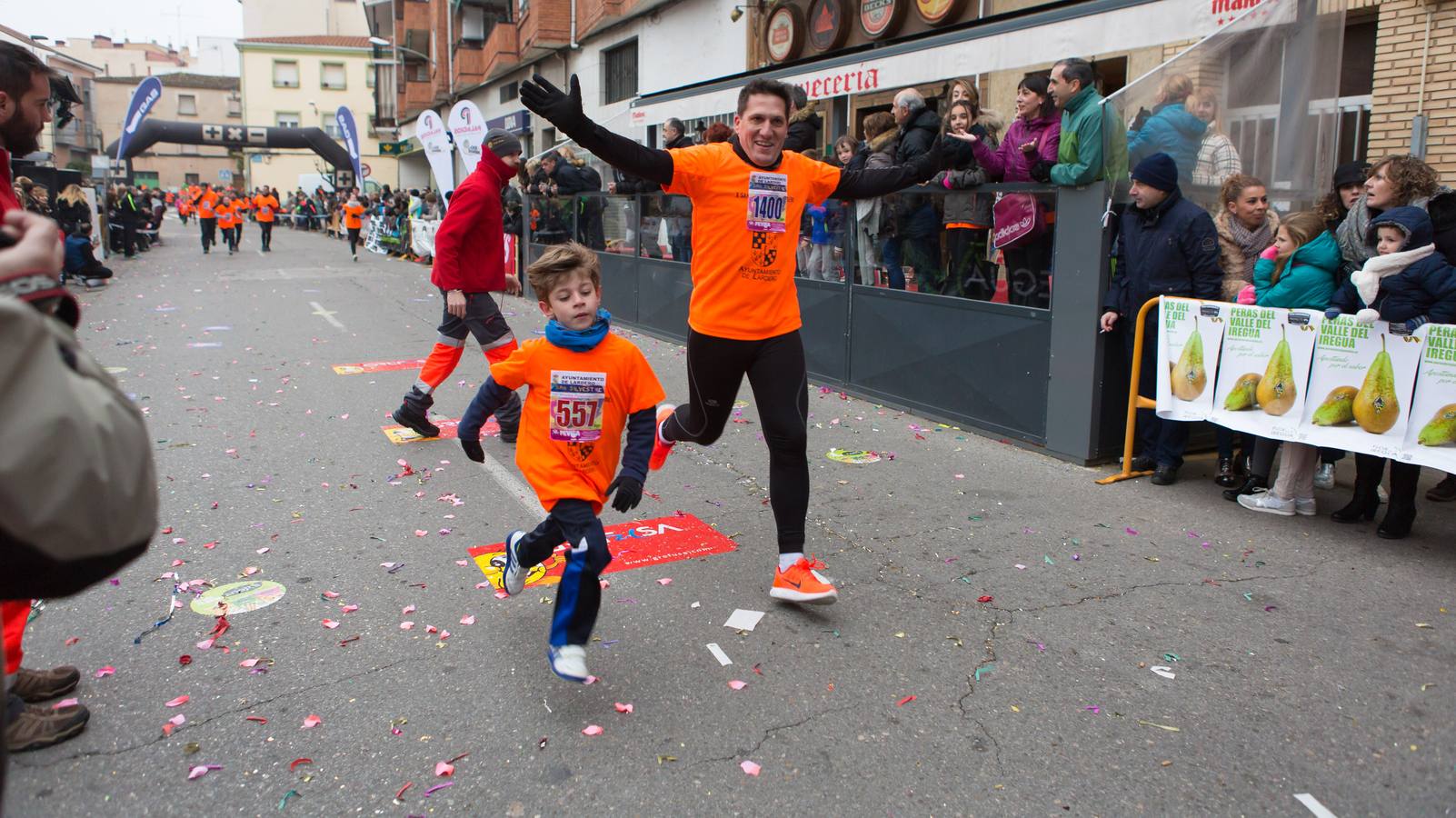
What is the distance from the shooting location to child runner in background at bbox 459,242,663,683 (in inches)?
142

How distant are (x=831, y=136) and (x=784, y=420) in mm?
11751

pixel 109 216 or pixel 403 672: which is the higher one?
pixel 109 216

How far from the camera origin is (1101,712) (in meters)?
3.43

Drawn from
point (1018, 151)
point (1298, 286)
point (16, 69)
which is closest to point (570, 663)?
point (16, 69)

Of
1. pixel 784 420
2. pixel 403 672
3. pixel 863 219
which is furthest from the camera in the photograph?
pixel 863 219

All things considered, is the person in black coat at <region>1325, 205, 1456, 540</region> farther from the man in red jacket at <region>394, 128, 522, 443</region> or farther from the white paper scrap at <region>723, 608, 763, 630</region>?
the man in red jacket at <region>394, 128, 522, 443</region>

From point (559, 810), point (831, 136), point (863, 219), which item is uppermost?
point (831, 136)

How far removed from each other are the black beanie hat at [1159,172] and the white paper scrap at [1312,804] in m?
4.10

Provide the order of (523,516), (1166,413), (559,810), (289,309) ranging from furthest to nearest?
(289,309), (1166,413), (523,516), (559,810)

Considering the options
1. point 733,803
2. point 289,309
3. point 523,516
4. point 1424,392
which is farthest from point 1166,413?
point 289,309

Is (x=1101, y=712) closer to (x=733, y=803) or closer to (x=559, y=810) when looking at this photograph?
(x=733, y=803)

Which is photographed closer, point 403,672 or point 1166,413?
point 403,672

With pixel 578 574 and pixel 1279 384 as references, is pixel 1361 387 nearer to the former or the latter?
pixel 1279 384

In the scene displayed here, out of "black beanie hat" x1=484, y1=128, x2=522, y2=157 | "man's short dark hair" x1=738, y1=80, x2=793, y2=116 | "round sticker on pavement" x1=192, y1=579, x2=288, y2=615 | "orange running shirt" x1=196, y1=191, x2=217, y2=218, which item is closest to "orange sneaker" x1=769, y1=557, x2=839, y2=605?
"man's short dark hair" x1=738, y1=80, x2=793, y2=116
